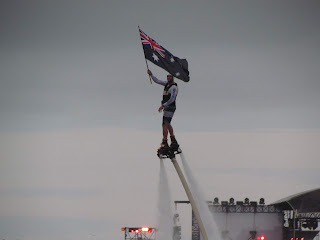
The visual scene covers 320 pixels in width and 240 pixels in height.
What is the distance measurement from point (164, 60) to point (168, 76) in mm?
985

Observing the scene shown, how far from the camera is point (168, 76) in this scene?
109 ft

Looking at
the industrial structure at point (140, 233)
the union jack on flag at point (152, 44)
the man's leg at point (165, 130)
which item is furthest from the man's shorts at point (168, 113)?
the industrial structure at point (140, 233)

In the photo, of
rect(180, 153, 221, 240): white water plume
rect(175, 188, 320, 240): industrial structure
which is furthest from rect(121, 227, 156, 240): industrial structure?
rect(180, 153, 221, 240): white water plume

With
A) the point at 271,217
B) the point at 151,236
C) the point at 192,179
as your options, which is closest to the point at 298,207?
the point at 271,217

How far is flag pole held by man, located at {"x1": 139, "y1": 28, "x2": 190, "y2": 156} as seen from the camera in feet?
109

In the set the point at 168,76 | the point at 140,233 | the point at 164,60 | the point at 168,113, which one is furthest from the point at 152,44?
the point at 140,233

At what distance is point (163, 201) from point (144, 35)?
6.23 metres

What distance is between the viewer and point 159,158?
34.3m

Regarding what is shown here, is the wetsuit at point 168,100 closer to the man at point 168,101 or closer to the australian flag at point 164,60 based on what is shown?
the man at point 168,101

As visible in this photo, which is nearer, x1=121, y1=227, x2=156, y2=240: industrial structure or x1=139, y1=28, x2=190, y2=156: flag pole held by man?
x1=139, y1=28, x2=190, y2=156: flag pole held by man

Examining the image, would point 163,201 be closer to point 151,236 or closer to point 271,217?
point 151,236

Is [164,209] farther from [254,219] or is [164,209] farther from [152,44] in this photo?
[254,219]

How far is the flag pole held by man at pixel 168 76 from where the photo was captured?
33.2m

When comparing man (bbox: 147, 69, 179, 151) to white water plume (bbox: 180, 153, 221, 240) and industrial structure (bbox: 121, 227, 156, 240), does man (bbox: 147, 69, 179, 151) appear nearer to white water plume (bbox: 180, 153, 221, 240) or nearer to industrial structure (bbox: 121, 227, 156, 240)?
white water plume (bbox: 180, 153, 221, 240)
